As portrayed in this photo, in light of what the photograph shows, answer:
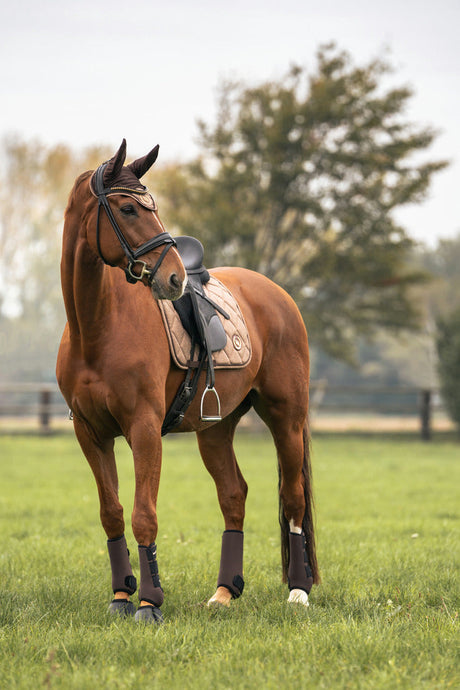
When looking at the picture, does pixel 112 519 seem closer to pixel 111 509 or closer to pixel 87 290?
pixel 111 509

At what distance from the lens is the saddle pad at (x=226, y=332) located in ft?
13.6

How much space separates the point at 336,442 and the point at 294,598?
50.9 ft

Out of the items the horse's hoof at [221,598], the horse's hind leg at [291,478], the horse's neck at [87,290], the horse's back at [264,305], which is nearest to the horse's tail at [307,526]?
the horse's hind leg at [291,478]

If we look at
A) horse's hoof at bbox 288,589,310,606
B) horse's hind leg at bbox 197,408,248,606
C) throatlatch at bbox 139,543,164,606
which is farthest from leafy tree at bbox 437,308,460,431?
throatlatch at bbox 139,543,164,606

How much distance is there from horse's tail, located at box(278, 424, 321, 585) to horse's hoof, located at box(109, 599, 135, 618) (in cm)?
119

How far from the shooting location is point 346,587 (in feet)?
15.7

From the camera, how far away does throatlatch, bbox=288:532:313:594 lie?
459cm

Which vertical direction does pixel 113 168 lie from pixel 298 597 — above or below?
above

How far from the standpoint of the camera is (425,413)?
20.5m

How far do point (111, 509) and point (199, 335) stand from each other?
116cm

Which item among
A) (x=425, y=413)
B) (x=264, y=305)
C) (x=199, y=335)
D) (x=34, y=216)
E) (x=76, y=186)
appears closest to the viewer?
(x=76, y=186)

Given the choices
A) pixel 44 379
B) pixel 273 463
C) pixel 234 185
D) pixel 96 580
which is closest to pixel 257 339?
pixel 96 580

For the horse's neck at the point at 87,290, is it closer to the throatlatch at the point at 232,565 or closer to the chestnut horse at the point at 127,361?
the chestnut horse at the point at 127,361

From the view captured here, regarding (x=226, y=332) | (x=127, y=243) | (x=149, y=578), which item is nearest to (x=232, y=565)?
(x=149, y=578)
